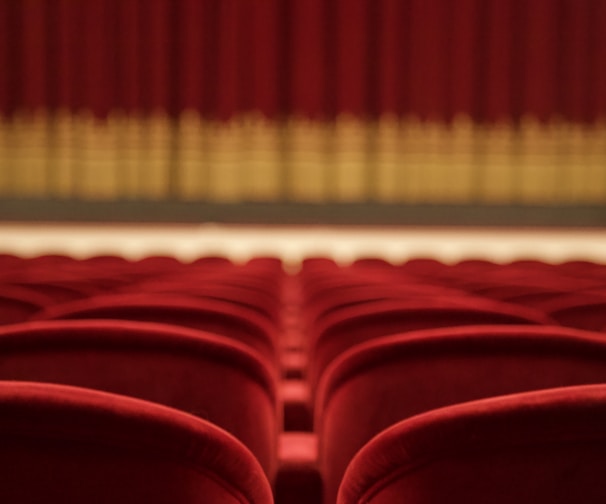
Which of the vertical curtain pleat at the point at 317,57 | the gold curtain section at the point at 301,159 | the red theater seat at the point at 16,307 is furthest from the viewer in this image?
the vertical curtain pleat at the point at 317,57

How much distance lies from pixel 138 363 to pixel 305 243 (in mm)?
6311

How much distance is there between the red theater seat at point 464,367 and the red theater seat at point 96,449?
386 millimetres

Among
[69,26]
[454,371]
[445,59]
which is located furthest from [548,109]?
[454,371]

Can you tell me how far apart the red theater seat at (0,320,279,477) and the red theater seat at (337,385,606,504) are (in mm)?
386

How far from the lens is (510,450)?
2.16 ft

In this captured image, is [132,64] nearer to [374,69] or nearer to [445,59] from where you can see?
[374,69]

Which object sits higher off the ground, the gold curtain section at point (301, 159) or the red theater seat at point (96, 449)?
the gold curtain section at point (301, 159)

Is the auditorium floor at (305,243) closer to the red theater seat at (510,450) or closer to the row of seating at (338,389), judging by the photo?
the row of seating at (338,389)

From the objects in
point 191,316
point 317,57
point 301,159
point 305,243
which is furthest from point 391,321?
point 317,57

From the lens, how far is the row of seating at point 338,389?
654 millimetres

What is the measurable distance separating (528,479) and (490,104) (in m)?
7.93

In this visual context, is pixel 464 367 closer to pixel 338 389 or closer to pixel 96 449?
pixel 338 389

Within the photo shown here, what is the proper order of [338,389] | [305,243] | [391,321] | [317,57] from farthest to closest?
[317,57] → [305,243] → [391,321] → [338,389]

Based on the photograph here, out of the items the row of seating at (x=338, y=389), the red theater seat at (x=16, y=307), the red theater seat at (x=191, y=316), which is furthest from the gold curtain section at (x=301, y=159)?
the red theater seat at (x=191, y=316)
